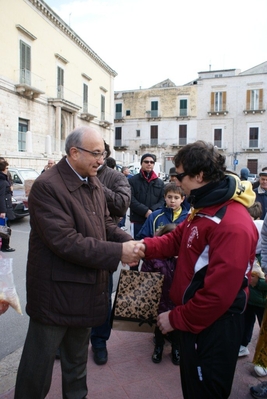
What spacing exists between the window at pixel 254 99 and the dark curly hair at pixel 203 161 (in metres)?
40.7

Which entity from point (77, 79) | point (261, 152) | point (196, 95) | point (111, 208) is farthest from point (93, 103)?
point (111, 208)

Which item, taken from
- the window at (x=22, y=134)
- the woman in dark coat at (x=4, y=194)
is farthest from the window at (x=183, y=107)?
the woman in dark coat at (x=4, y=194)

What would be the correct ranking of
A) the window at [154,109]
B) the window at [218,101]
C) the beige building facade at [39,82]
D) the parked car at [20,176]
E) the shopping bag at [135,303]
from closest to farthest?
the shopping bag at [135,303] < the parked car at [20,176] < the beige building facade at [39,82] < the window at [218,101] < the window at [154,109]

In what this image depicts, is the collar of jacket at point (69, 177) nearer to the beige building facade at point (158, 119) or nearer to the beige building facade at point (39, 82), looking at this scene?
the beige building facade at point (39, 82)

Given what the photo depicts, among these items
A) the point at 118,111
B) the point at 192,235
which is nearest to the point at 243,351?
the point at 192,235

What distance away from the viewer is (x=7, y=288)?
6.87 ft

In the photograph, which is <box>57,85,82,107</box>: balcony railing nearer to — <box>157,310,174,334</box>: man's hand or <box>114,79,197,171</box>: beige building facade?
<box>114,79,197,171</box>: beige building facade

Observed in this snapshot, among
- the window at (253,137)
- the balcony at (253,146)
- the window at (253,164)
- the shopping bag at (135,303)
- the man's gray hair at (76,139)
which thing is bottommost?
the shopping bag at (135,303)

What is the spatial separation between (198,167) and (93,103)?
31219mm

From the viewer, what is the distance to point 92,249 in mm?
1930

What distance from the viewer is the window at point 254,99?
3844 cm

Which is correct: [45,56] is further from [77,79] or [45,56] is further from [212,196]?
[212,196]

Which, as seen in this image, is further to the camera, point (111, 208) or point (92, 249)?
point (111, 208)

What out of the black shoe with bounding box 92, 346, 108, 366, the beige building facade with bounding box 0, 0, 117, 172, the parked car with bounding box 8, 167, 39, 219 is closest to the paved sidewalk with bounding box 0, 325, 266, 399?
the black shoe with bounding box 92, 346, 108, 366
